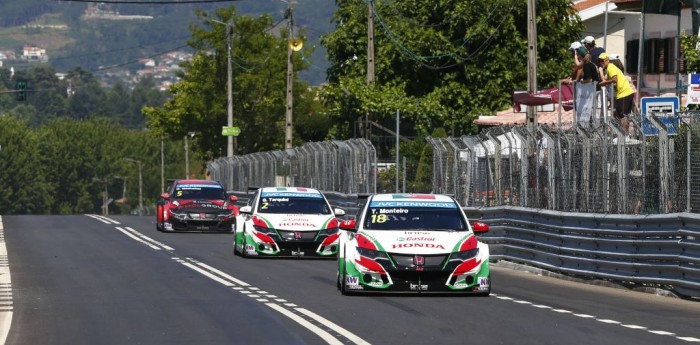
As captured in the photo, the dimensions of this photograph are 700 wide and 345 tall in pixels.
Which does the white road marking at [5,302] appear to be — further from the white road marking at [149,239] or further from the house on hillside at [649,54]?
the house on hillside at [649,54]

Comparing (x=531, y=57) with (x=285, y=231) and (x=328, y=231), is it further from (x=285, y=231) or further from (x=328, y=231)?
(x=285, y=231)

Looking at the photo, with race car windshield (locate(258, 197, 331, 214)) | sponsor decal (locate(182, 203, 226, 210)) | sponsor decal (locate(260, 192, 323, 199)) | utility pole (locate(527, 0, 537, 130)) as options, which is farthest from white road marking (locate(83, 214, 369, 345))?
utility pole (locate(527, 0, 537, 130))

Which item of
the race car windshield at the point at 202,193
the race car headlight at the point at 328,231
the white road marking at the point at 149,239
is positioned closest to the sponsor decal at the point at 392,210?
the race car headlight at the point at 328,231

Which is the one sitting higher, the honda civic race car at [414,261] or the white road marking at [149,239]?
the honda civic race car at [414,261]

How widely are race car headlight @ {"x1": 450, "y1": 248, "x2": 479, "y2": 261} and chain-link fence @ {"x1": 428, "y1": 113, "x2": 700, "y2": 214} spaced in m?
2.72

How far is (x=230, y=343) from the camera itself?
560 inches

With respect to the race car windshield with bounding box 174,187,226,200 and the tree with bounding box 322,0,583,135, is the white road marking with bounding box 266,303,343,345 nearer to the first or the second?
the race car windshield with bounding box 174,187,226,200

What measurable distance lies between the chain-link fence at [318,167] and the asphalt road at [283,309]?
35.6ft

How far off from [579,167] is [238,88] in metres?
69.4

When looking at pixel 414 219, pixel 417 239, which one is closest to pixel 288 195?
pixel 414 219

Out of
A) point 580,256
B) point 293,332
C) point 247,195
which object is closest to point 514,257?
point 580,256

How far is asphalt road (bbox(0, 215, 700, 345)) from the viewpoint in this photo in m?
14.8

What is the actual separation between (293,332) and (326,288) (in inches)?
235

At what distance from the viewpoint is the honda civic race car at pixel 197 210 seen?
39.5 m
